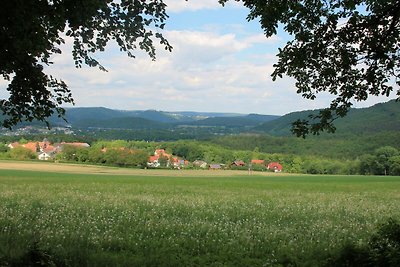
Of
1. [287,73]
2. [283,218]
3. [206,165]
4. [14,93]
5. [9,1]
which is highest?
[9,1]

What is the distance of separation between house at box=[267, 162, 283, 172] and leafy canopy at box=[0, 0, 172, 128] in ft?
450

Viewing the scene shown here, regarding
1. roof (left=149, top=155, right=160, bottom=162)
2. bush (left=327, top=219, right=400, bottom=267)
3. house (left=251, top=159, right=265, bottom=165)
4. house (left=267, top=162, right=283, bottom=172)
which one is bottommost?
house (left=267, top=162, right=283, bottom=172)

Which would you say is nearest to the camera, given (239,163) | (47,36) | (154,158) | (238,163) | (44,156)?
(47,36)

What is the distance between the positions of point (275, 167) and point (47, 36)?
144 metres

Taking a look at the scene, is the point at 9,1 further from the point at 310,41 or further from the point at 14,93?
the point at 310,41

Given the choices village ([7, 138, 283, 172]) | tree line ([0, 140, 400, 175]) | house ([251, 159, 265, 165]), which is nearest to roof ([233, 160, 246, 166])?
village ([7, 138, 283, 172])

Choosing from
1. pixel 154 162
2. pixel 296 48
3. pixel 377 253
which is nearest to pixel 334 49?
pixel 296 48

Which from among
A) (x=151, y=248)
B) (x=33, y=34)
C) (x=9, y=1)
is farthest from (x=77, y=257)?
(x=9, y=1)

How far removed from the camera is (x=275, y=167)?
14812 cm

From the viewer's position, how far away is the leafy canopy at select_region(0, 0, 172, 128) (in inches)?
251

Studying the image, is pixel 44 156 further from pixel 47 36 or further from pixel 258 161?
pixel 47 36

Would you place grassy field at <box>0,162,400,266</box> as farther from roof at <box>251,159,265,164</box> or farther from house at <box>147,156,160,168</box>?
roof at <box>251,159,265,164</box>

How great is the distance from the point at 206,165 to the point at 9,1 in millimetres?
154640

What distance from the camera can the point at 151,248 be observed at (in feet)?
33.7
